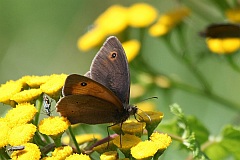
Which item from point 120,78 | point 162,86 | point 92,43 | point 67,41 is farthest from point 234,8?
point 67,41

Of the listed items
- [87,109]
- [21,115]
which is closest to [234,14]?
[87,109]

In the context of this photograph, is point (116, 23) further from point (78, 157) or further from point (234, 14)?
point (78, 157)

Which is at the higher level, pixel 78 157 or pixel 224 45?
pixel 78 157

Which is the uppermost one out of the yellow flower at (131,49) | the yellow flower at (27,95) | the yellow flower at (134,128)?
the yellow flower at (27,95)

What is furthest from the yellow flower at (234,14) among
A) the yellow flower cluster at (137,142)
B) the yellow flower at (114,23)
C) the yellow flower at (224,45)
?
the yellow flower cluster at (137,142)

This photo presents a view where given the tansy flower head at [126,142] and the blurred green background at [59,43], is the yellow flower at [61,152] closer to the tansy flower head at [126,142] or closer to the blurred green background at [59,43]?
the tansy flower head at [126,142]
